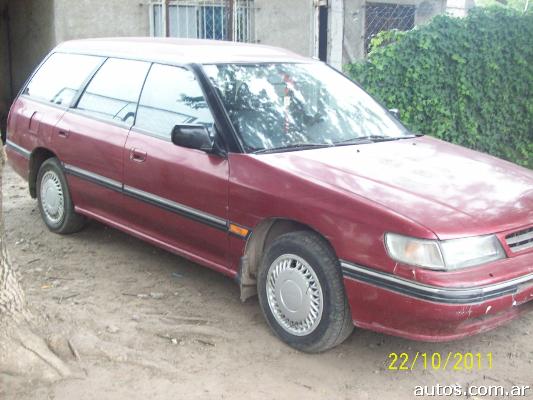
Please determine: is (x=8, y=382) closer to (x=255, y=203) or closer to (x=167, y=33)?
(x=255, y=203)

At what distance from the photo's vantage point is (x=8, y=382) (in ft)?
11.6

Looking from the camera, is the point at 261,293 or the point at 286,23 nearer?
the point at 261,293

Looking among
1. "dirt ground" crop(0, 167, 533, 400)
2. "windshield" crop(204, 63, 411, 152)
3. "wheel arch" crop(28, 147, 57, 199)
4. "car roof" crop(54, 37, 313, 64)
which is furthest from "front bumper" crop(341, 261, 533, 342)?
"wheel arch" crop(28, 147, 57, 199)

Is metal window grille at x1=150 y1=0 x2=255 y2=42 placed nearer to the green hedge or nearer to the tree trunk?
the green hedge

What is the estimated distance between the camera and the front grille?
148 inches

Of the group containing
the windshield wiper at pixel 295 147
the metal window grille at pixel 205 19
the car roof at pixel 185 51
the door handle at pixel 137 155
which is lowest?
the door handle at pixel 137 155

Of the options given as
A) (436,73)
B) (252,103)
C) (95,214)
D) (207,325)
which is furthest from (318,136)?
(436,73)

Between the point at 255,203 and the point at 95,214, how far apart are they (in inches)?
77.3

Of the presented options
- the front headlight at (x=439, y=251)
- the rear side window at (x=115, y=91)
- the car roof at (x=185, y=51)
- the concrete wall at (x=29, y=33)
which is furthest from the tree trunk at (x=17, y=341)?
the concrete wall at (x=29, y=33)

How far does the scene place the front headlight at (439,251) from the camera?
3512 mm

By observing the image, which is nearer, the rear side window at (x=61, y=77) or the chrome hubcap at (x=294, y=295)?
the chrome hubcap at (x=294, y=295)

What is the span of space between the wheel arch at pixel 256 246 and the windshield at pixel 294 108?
1.64 feet

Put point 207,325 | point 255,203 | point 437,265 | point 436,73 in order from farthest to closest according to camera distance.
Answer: point 436,73 < point 207,325 < point 255,203 < point 437,265
